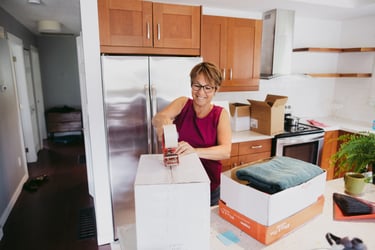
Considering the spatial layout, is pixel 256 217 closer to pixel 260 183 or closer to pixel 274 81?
pixel 260 183

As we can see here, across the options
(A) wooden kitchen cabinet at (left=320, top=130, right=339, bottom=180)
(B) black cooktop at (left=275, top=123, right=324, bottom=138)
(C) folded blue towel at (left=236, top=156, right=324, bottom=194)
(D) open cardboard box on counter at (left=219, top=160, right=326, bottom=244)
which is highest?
(C) folded blue towel at (left=236, top=156, right=324, bottom=194)

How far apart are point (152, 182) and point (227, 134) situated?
0.85 m

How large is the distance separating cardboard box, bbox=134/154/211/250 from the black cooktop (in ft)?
7.27

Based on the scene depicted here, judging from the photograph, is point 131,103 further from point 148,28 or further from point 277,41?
point 277,41

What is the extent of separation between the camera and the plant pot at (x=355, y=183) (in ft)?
4.44

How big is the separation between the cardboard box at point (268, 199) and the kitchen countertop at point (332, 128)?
1.54 m

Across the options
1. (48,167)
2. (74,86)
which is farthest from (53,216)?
(74,86)

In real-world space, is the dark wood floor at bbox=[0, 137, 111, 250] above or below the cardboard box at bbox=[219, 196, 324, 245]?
below

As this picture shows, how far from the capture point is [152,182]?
2.50 feet

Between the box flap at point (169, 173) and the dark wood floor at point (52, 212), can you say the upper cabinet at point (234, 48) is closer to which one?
the box flap at point (169, 173)

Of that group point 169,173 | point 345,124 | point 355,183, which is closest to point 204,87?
point 169,173

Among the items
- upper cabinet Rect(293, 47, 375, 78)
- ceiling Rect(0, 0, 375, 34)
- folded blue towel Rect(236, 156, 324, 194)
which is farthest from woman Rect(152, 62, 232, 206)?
upper cabinet Rect(293, 47, 375, 78)

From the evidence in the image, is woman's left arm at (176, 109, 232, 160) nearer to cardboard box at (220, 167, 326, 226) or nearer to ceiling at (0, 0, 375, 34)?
cardboard box at (220, 167, 326, 226)

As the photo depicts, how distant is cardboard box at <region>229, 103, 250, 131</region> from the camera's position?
2.98m
